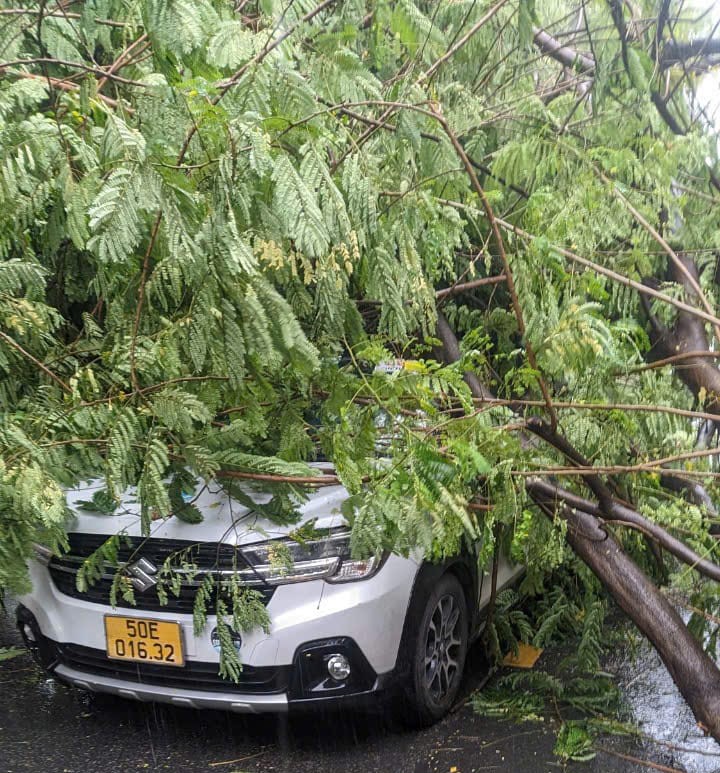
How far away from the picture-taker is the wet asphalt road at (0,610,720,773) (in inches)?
144

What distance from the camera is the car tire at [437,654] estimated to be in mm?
3758

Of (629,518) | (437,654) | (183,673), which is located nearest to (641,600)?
(629,518)

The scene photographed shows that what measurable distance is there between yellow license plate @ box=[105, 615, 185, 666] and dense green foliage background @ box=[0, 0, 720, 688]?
0.66m

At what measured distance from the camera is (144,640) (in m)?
3.64

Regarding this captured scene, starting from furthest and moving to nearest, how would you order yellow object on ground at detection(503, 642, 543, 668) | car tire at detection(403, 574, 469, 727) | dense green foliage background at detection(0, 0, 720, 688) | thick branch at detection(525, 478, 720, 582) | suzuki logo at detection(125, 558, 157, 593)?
A: yellow object on ground at detection(503, 642, 543, 668)
car tire at detection(403, 574, 469, 727)
suzuki logo at detection(125, 558, 157, 593)
thick branch at detection(525, 478, 720, 582)
dense green foliage background at detection(0, 0, 720, 688)

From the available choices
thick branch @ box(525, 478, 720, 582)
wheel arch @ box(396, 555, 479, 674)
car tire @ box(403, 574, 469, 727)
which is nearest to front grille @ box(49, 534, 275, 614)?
wheel arch @ box(396, 555, 479, 674)

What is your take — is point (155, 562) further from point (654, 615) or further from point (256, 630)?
point (654, 615)

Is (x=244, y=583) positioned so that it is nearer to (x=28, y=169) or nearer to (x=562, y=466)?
(x=562, y=466)

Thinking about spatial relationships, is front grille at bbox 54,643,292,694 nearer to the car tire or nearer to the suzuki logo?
the suzuki logo

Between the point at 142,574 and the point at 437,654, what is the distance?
55.4 inches

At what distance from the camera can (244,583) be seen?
139 inches

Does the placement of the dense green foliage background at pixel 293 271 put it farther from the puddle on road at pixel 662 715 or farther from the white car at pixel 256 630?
the puddle on road at pixel 662 715

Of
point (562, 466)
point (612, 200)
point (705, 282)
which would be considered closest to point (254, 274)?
point (562, 466)

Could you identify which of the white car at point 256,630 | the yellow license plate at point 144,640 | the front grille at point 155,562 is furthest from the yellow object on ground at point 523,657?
the yellow license plate at point 144,640
